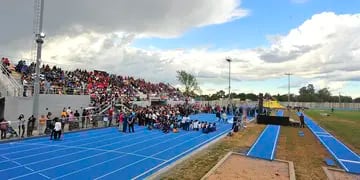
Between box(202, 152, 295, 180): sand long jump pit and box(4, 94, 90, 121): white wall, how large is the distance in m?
16.4

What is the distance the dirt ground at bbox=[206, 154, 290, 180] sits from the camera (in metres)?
11.2

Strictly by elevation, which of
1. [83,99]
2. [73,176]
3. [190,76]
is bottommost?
[73,176]

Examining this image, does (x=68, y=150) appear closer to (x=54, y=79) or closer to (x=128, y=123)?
(x=128, y=123)

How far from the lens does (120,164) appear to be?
13.2 metres

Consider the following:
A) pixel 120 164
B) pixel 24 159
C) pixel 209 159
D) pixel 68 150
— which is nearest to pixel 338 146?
pixel 209 159

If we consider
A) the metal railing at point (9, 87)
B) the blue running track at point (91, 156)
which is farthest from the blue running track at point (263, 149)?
the metal railing at point (9, 87)

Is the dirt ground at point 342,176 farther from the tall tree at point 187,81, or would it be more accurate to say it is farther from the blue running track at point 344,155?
the tall tree at point 187,81

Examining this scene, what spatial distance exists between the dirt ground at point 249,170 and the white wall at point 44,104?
16.5 m

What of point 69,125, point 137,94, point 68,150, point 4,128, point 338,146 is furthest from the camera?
point 137,94

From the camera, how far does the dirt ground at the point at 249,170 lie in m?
11.2

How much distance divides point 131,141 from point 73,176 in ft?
29.1

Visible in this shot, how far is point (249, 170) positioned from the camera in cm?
1238

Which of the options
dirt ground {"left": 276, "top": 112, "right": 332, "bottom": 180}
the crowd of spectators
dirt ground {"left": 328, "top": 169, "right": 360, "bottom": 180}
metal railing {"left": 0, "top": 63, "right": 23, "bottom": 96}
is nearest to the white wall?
metal railing {"left": 0, "top": 63, "right": 23, "bottom": 96}

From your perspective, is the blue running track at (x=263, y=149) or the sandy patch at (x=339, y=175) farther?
the blue running track at (x=263, y=149)
